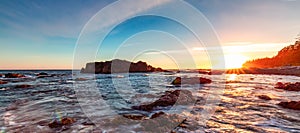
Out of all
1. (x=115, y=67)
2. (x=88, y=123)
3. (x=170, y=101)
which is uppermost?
(x=115, y=67)

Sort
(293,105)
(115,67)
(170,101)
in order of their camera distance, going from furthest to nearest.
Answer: (115,67)
(170,101)
(293,105)

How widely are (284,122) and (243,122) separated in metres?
1.92

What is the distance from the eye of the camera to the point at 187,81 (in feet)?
110

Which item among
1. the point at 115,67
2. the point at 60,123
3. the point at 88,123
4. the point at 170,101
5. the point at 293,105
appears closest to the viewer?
Result: the point at 60,123

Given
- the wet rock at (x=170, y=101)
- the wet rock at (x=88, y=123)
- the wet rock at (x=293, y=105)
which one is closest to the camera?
the wet rock at (x=88, y=123)

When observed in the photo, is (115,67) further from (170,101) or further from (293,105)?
(293,105)

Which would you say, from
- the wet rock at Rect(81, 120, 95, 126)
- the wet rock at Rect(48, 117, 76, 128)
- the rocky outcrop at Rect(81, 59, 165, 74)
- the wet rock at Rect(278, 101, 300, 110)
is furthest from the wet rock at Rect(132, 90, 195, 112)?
the rocky outcrop at Rect(81, 59, 165, 74)

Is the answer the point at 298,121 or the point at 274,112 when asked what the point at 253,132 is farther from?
the point at 274,112

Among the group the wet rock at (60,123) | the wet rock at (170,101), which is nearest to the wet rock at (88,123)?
the wet rock at (60,123)

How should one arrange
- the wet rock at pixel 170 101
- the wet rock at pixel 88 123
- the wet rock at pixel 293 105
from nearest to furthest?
the wet rock at pixel 88 123
the wet rock at pixel 293 105
the wet rock at pixel 170 101

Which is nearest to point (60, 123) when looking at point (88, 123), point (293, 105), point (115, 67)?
point (88, 123)

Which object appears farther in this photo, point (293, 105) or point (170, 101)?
point (170, 101)

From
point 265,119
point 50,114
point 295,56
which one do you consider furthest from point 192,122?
point 295,56

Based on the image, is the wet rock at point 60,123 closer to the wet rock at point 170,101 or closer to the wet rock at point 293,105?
the wet rock at point 170,101
